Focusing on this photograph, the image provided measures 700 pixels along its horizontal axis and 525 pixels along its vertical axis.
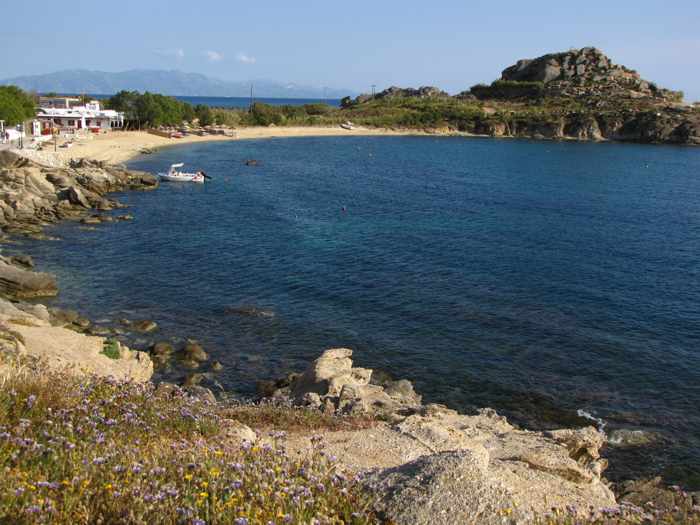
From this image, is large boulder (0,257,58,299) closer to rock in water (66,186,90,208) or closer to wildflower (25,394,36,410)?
rock in water (66,186,90,208)

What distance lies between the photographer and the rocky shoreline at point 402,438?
9070 millimetres

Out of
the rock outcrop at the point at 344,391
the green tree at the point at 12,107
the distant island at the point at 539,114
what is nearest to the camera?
the rock outcrop at the point at 344,391

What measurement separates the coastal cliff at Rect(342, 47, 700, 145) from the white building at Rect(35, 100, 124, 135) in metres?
78.1

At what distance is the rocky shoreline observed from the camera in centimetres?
907

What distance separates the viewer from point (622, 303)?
3447 cm

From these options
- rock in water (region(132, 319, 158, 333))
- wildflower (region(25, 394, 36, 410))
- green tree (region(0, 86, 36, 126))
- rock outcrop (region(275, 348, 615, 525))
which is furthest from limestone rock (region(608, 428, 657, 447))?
green tree (region(0, 86, 36, 126))

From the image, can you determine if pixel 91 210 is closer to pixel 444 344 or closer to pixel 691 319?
pixel 444 344

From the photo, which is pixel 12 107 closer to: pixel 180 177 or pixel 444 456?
pixel 180 177

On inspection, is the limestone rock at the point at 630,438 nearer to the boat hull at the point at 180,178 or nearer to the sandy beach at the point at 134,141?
the sandy beach at the point at 134,141

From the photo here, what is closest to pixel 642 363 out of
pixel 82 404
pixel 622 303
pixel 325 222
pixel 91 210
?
pixel 622 303

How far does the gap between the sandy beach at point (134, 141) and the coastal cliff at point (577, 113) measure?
47.1 ft

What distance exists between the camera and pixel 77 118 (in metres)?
107

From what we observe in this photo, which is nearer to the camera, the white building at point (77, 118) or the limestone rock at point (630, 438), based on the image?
the limestone rock at point (630, 438)

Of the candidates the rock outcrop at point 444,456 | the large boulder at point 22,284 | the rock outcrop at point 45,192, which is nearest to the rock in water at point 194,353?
the rock outcrop at point 444,456
